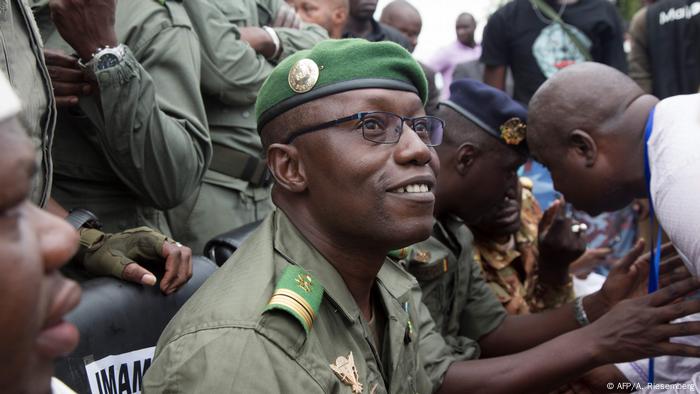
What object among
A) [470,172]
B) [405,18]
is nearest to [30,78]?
[470,172]

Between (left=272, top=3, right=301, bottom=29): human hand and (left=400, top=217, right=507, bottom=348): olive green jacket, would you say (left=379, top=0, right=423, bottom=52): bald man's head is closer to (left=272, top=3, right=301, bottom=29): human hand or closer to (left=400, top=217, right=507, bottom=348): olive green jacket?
(left=272, top=3, right=301, bottom=29): human hand

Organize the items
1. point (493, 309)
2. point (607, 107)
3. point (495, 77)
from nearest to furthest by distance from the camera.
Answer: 1. point (607, 107)
2. point (493, 309)
3. point (495, 77)

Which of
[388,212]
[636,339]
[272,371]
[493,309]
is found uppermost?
[388,212]

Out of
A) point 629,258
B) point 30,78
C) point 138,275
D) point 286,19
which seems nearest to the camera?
point 30,78

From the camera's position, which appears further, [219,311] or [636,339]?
[636,339]

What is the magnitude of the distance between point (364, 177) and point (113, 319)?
2.34 ft

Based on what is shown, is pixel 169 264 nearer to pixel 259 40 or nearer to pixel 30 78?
pixel 30 78

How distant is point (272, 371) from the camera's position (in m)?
1.59

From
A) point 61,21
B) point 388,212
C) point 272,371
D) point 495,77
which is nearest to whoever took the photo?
point 272,371

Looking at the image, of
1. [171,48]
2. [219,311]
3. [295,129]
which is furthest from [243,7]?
[219,311]

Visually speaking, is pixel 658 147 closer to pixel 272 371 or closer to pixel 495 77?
pixel 272 371

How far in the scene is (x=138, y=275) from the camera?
6.57 ft

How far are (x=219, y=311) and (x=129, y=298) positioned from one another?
0.42m

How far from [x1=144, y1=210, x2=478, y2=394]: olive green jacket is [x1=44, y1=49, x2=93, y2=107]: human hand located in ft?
2.56
